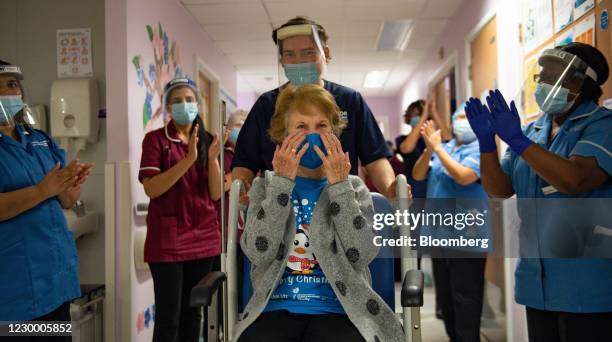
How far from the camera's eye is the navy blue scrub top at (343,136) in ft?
6.29

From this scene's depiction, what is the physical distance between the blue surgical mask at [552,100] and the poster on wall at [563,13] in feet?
2.06

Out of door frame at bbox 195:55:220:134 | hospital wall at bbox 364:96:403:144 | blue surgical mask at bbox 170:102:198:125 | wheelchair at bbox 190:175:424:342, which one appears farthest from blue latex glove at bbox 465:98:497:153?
hospital wall at bbox 364:96:403:144

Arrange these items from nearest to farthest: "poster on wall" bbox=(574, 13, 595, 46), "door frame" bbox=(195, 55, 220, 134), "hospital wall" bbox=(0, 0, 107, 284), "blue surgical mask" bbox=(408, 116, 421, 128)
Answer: "poster on wall" bbox=(574, 13, 595, 46), "hospital wall" bbox=(0, 0, 107, 284), "blue surgical mask" bbox=(408, 116, 421, 128), "door frame" bbox=(195, 55, 220, 134)

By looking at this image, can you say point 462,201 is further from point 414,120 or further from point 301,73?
point 414,120

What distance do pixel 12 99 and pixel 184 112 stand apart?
85 centimetres

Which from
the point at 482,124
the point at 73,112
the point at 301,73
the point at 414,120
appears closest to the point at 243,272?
the point at 301,73

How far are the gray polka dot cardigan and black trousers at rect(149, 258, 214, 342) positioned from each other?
0.97m

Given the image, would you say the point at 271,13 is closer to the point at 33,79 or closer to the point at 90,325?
the point at 33,79

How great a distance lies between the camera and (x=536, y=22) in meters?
2.59

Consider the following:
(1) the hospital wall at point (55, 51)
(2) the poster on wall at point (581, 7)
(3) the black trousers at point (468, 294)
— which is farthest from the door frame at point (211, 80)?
(2) the poster on wall at point (581, 7)

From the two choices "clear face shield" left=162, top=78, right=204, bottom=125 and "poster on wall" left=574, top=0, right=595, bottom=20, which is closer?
"poster on wall" left=574, top=0, right=595, bottom=20

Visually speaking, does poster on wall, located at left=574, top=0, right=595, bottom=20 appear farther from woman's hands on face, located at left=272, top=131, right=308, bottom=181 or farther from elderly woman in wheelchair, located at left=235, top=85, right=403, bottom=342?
woman's hands on face, located at left=272, top=131, right=308, bottom=181

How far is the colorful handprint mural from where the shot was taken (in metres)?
3.04

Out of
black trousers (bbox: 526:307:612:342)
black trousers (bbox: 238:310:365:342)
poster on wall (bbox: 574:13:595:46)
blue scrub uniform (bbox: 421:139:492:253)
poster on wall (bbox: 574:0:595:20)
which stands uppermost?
poster on wall (bbox: 574:0:595:20)
